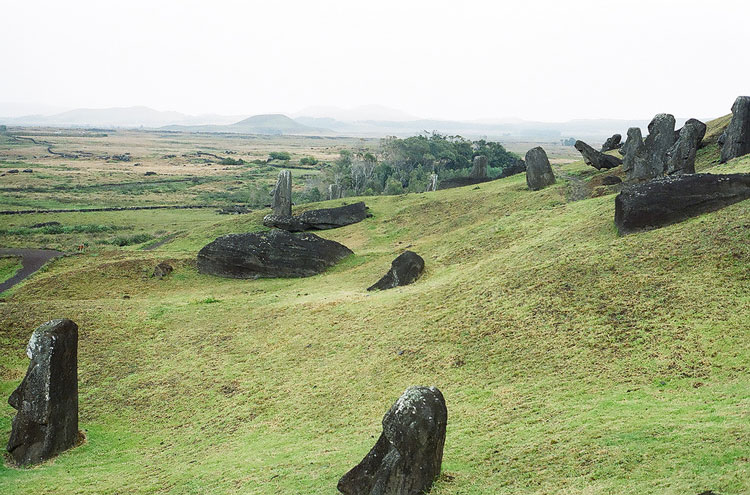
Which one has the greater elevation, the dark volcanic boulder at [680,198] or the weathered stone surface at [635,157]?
the weathered stone surface at [635,157]

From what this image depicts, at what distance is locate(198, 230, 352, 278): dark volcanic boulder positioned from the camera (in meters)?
37.6

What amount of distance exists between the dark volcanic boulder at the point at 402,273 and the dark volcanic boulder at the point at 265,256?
322 inches

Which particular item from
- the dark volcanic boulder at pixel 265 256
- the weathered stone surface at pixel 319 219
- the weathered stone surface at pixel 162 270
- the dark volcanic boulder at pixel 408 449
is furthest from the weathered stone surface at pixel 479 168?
the dark volcanic boulder at pixel 408 449

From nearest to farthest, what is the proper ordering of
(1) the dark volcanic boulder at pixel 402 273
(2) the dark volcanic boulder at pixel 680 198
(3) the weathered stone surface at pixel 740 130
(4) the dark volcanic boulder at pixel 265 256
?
(2) the dark volcanic boulder at pixel 680 198
(1) the dark volcanic boulder at pixel 402 273
(3) the weathered stone surface at pixel 740 130
(4) the dark volcanic boulder at pixel 265 256

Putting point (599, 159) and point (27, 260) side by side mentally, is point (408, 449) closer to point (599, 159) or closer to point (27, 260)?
point (599, 159)

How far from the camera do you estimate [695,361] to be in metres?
15.8

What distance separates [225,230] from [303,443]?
130 ft

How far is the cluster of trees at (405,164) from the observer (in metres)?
90.5

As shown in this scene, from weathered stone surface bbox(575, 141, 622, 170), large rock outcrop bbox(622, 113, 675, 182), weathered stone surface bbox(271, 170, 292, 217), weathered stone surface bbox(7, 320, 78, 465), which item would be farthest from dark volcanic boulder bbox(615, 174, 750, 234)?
weathered stone surface bbox(271, 170, 292, 217)

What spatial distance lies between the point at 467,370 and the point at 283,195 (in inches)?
1389

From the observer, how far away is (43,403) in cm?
1775

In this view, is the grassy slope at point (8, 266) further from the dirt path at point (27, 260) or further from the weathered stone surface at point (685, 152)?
the weathered stone surface at point (685, 152)

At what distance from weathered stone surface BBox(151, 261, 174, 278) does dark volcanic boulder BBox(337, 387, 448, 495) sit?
2865 centimetres

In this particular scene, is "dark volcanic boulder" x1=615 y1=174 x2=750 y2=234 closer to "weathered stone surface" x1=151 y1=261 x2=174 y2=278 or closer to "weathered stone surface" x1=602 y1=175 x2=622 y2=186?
"weathered stone surface" x1=602 y1=175 x2=622 y2=186
